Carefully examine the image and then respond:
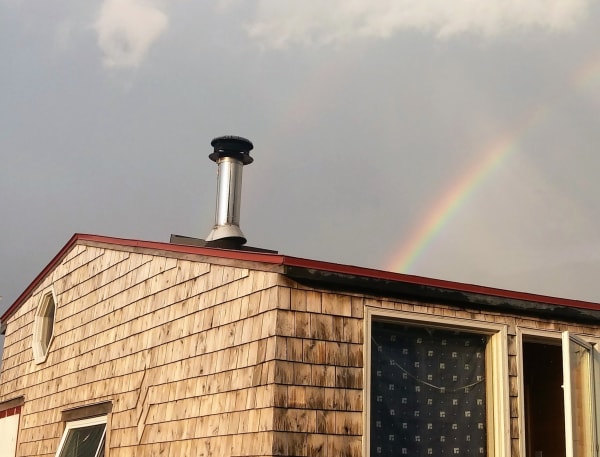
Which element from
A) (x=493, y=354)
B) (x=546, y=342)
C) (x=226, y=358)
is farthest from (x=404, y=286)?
(x=546, y=342)

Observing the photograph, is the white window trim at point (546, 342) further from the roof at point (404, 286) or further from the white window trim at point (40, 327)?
the white window trim at point (40, 327)

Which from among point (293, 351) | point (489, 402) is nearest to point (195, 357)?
point (293, 351)

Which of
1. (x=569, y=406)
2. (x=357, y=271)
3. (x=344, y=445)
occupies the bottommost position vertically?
(x=344, y=445)

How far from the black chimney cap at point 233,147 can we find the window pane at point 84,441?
5351mm

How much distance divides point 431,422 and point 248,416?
5.87 ft

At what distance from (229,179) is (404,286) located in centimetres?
708

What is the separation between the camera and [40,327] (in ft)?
48.2

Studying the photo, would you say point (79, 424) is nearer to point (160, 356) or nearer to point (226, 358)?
point (160, 356)

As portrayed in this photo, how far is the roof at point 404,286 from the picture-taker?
7555 mm

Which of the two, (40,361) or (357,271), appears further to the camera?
(40,361)

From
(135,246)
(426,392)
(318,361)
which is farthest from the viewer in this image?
(135,246)

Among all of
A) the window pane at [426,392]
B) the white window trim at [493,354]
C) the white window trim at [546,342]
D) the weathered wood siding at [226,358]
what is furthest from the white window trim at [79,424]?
the white window trim at [546,342]

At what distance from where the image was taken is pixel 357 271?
772 centimetres

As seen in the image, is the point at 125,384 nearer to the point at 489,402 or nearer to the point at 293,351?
the point at 293,351
